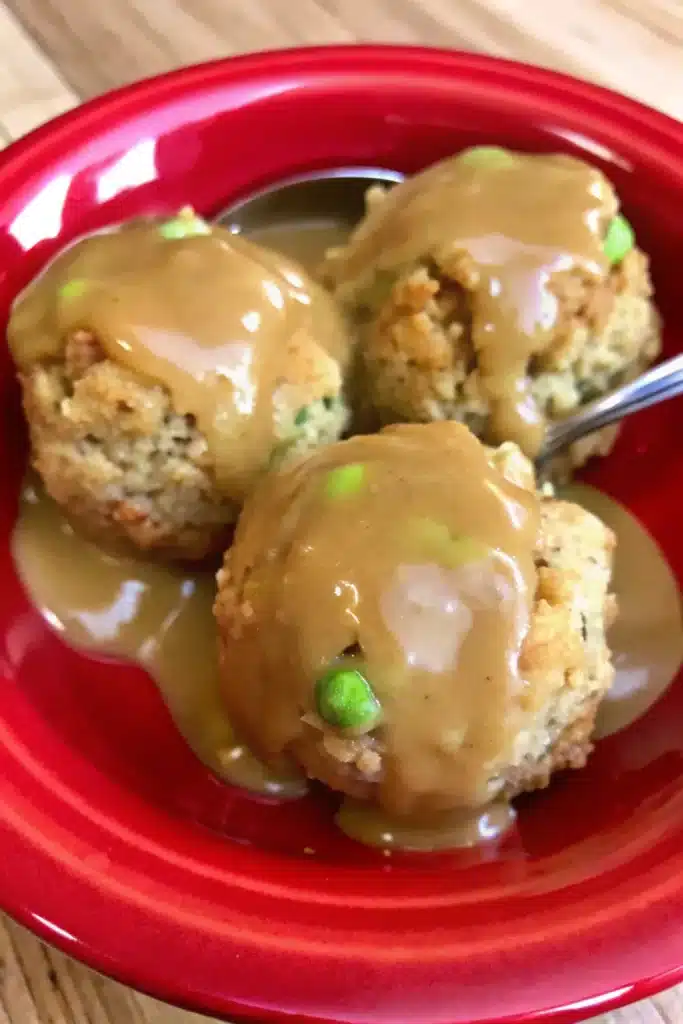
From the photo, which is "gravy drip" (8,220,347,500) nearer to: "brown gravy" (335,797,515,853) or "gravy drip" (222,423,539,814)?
"gravy drip" (222,423,539,814)

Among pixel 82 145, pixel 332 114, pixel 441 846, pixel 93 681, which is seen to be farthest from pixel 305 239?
pixel 441 846

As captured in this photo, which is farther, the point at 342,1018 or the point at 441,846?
the point at 441,846

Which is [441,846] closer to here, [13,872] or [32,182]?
[13,872]

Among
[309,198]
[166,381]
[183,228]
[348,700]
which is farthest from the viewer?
[309,198]

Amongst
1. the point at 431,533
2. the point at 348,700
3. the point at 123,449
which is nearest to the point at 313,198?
the point at 123,449

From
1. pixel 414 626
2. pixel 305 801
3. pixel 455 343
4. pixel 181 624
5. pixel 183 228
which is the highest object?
pixel 183 228

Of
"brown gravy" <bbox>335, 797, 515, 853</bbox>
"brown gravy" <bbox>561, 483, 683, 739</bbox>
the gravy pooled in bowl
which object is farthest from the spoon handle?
"brown gravy" <bbox>335, 797, 515, 853</bbox>

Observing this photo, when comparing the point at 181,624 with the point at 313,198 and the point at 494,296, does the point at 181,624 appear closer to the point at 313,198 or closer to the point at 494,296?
the point at 494,296
